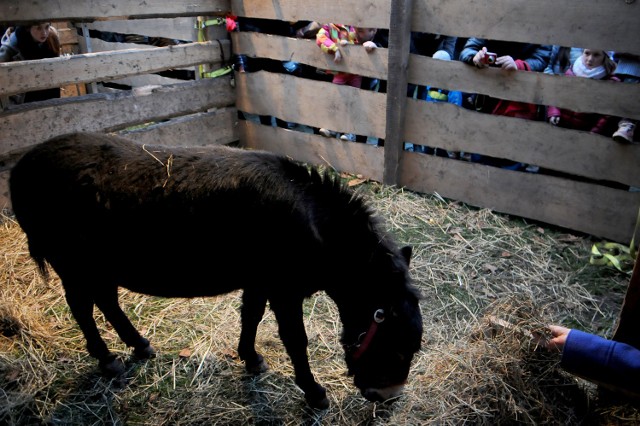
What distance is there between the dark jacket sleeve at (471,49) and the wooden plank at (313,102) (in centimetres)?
96

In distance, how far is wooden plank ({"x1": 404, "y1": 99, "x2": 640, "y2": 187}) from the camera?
4.55m

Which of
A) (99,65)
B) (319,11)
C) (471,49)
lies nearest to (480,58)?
(471,49)

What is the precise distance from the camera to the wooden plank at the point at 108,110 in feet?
15.9

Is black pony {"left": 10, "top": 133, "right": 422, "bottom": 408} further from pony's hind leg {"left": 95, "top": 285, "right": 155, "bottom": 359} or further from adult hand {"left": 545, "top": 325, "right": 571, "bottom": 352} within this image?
adult hand {"left": 545, "top": 325, "right": 571, "bottom": 352}

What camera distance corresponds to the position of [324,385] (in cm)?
333

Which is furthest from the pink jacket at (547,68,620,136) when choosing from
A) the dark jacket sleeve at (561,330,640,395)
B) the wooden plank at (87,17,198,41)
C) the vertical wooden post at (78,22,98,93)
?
the vertical wooden post at (78,22,98,93)

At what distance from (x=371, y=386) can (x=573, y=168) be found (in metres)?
3.29

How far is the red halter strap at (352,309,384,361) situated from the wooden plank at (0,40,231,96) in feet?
13.7

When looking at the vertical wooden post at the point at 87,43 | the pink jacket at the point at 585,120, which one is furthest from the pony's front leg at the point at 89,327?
the vertical wooden post at the point at 87,43

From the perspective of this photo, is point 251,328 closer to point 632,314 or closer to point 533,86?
point 632,314

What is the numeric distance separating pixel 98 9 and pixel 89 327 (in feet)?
12.1

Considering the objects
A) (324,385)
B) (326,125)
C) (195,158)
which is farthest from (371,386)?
(326,125)

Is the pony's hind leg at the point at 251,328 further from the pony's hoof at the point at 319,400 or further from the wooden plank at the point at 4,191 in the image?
the wooden plank at the point at 4,191

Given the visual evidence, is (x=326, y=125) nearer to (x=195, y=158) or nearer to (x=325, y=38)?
(x=325, y=38)
